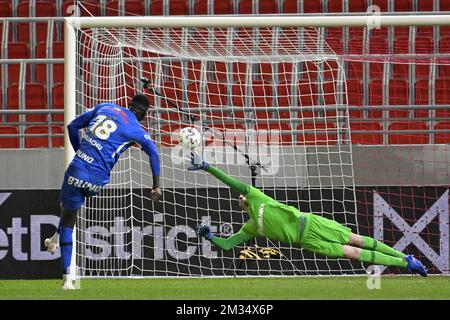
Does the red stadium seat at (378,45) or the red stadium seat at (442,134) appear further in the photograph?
the red stadium seat at (442,134)

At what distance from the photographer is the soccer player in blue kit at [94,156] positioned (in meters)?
10.5

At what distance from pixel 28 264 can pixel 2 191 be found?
91 cm

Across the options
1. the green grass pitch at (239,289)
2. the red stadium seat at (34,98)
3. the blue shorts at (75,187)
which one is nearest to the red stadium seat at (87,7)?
the red stadium seat at (34,98)

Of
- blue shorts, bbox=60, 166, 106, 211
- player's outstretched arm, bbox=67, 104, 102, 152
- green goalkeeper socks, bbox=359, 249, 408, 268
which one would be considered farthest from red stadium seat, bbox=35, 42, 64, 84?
green goalkeeper socks, bbox=359, 249, 408, 268

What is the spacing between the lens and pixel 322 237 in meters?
11.8

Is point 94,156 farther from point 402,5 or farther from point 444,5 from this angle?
point 444,5

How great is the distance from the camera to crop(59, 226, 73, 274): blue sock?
34.7 ft

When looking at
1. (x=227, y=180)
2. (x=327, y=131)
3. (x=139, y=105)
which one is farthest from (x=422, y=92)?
(x=139, y=105)

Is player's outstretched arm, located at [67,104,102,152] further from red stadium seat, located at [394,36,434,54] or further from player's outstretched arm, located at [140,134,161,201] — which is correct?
red stadium seat, located at [394,36,434,54]

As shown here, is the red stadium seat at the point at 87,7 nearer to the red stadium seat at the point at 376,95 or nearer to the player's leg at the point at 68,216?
the red stadium seat at the point at 376,95

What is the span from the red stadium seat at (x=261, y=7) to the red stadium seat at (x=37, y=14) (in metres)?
2.89

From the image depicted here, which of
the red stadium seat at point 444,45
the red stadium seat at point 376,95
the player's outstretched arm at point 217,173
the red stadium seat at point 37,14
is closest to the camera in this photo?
the player's outstretched arm at point 217,173
